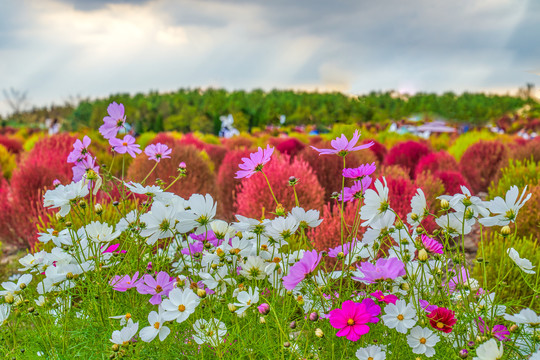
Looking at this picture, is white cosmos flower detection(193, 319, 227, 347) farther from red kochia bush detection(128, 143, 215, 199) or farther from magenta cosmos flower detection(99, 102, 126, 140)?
red kochia bush detection(128, 143, 215, 199)

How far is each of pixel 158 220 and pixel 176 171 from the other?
4.33 metres

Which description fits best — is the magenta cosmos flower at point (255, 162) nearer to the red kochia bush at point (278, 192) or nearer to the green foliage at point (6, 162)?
the red kochia bush at point (278, 192)

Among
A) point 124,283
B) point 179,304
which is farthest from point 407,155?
point 179,304

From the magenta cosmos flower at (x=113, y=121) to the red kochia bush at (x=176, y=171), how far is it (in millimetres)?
3491

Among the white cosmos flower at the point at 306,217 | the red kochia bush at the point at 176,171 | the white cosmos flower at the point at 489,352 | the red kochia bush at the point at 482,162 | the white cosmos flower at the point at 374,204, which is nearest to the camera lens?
the white cosmos flower at the point at 489,352

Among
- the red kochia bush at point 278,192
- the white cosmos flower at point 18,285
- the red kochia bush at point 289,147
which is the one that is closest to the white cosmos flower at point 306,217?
the white cosmos flower at point 18,285

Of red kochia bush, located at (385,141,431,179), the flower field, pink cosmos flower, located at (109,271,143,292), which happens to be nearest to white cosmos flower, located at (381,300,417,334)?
the flower field

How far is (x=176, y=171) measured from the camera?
5.83m

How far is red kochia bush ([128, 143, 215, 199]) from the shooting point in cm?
571

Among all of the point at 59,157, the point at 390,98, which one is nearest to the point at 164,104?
the point at 390,98

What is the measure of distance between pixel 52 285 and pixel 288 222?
1049 millimetres

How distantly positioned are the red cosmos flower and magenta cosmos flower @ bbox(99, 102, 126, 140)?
149cm

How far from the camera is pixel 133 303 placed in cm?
185

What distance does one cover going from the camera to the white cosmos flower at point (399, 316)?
1.37 meters
